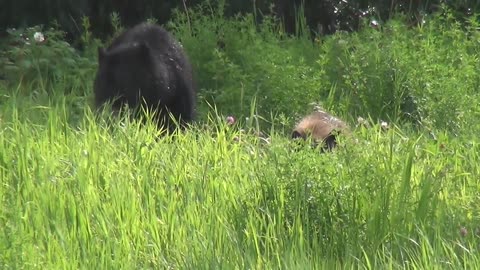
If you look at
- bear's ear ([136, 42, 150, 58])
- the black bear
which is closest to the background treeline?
the black bear

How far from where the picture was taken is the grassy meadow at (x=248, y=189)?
14.2 ft

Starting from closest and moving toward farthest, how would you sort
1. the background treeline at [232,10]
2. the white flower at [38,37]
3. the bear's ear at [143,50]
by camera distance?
the bear's ear at [143,50]
the white flower at [38,37]
the background treeline at [232,10]

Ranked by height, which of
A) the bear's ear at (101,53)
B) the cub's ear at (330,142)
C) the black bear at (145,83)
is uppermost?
the bear's ear at (101,53)

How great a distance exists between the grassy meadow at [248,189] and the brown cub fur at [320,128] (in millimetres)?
166

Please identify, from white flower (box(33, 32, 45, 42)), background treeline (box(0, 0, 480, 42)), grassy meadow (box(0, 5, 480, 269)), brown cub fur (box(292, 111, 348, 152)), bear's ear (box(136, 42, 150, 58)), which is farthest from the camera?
background treeline (box(0, 0, 480, 42))

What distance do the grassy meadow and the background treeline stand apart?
7.50 feet

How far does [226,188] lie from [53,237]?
837 millimetres

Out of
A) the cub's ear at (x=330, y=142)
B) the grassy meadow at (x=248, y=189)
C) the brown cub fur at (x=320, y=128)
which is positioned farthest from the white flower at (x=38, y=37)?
the cub's ear at (x=330, y=142)

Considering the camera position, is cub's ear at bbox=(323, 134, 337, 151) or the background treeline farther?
the background treeline

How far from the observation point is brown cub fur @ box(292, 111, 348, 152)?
5.96 metres

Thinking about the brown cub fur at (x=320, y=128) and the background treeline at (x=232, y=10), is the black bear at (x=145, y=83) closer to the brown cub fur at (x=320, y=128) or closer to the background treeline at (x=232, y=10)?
the brown cub fur at (x=320, y=128)

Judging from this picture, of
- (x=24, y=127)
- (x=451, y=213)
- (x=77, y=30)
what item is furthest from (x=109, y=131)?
(x=77, y=30)

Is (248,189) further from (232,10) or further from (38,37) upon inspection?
(232,10)

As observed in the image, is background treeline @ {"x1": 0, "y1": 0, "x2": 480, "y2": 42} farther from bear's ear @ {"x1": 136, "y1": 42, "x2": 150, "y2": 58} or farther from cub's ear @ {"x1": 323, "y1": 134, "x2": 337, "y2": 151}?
cub's ear @ {"x1": 323, "y1": 134, "x2": 337, "y2": 151}
